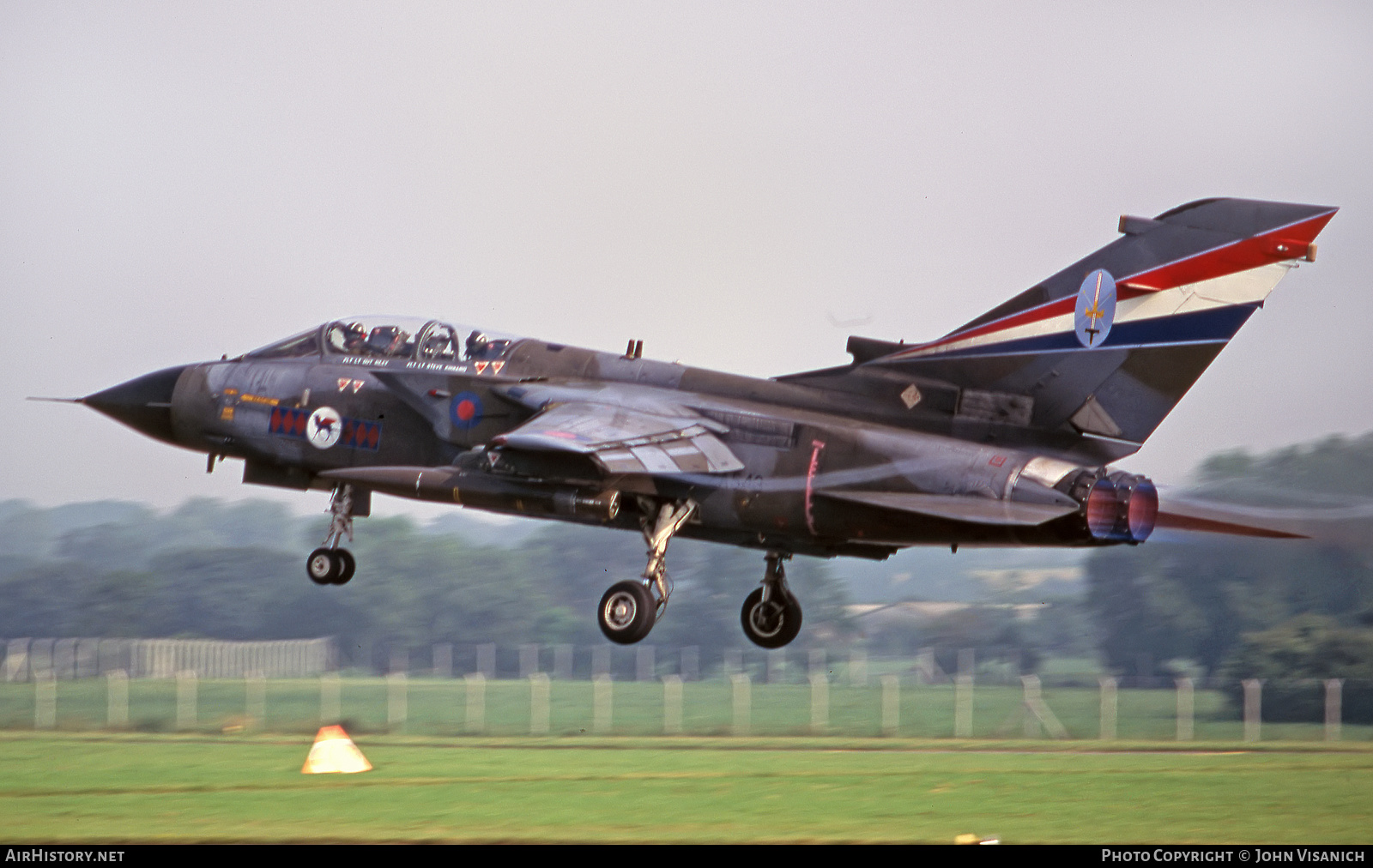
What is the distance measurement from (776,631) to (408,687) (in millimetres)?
17392

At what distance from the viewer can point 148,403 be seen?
20.7 metres

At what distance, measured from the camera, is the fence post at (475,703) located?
31.1 metres

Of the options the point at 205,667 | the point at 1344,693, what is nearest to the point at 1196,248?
the point at 1344,693

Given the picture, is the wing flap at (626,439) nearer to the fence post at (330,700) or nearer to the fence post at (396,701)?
the fence post at (330,700)

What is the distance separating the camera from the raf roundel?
18688 mm

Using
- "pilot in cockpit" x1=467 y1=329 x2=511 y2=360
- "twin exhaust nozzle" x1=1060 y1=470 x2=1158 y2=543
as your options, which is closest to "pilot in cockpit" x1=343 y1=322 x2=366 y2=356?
"pilot in cockpit" x1=467 y1=329 x2=511 y2=360

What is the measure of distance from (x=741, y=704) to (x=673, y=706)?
1.35m

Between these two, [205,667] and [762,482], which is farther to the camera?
[205,667]

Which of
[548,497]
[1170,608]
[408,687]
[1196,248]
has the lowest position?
[408,687]

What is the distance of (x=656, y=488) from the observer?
1802cm

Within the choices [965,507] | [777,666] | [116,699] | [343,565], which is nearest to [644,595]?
[965,507]

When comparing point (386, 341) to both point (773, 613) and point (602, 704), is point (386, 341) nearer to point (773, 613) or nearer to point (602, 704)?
point (773, 613)

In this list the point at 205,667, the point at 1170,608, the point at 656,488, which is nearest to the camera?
the point at 656,488
